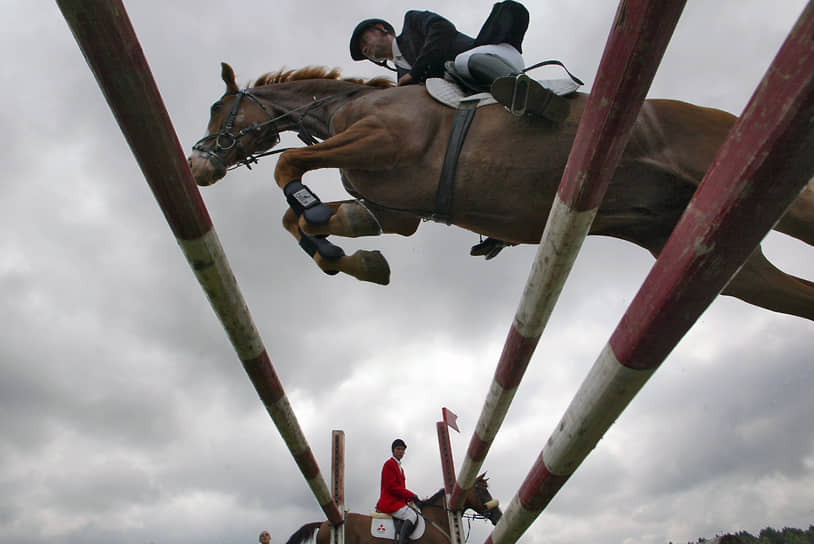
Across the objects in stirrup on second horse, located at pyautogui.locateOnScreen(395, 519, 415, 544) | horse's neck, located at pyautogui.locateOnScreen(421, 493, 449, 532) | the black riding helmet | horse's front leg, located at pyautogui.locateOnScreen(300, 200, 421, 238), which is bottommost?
stirrup on second horse, located at pyautogui.locateOnScreen(395, 519, 415, 544)

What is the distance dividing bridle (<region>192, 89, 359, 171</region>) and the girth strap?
114 cm

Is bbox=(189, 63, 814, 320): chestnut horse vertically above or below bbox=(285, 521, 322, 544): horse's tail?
above

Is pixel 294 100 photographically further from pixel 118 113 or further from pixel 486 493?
pixel 486 493

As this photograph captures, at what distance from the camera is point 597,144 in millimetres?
2002

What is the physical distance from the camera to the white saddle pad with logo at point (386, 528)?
27.6 ft

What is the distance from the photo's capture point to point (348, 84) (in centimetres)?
417

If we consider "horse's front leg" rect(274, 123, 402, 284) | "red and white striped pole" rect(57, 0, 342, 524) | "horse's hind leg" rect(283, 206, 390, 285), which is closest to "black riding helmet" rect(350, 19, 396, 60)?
"horse's front leg" rect(274, 123, 402, 284)

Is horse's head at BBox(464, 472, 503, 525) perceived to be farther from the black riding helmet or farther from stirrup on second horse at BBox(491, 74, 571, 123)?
stirrup on second horse at BBox(491, 74, 571, 123)

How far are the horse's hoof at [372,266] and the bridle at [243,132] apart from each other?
125 cm

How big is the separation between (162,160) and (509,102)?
5.76 feet

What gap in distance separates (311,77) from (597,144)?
3.08 metres

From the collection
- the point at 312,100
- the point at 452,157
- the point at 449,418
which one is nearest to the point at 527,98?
the point at 452,157

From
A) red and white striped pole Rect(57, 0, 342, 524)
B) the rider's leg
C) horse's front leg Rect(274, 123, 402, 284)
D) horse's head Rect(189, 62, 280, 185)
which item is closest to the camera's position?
red and white striped pole Rect(57, 0, 342, 524)

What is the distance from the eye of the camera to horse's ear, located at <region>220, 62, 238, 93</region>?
434 cm
